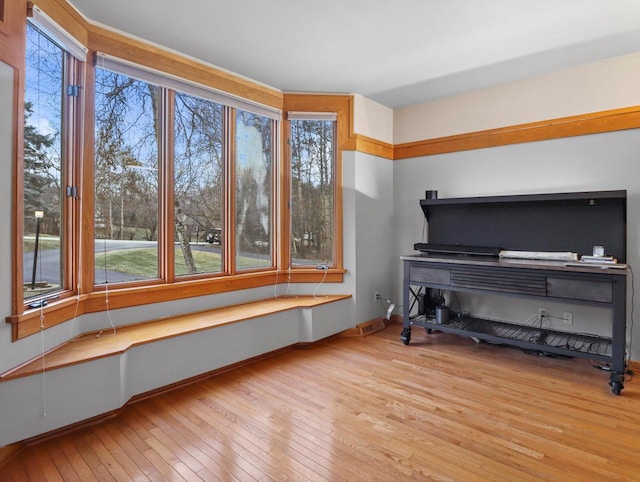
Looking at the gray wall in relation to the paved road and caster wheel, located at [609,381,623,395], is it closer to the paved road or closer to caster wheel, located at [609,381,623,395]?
caster wheel, located at [609,381,623,395]

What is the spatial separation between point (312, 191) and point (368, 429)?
258cm

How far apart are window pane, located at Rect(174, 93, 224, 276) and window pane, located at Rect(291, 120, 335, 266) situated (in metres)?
0.87

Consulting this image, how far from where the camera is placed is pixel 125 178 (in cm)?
288

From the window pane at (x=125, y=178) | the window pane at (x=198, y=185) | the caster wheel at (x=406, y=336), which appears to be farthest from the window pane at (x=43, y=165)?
the caster wheel at (x=406, y=336)

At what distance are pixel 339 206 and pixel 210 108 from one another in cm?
164

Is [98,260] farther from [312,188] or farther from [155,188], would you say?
[312,188]

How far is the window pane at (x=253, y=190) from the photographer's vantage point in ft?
12.1

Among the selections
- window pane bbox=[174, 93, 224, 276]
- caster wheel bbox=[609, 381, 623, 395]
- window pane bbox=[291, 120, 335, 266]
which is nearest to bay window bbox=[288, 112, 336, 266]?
window pane bbox=[291, 120, 335, 266]

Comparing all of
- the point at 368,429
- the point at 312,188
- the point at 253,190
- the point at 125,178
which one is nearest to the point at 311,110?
the point at 312,188

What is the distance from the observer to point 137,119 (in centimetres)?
294

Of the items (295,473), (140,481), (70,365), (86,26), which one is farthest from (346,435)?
(86,26)

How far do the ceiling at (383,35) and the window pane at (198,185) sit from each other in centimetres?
49

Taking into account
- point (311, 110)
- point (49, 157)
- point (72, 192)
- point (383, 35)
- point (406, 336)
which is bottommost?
point (406, 336)

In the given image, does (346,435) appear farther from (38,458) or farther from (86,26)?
(86,26)
